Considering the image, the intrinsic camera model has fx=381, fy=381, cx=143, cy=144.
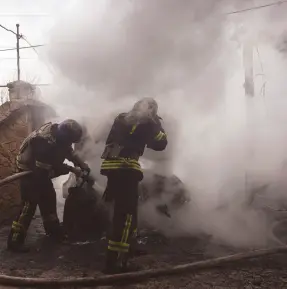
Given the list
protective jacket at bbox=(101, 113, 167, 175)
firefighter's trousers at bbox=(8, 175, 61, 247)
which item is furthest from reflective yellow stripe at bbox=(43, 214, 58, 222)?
protective jacket at bbox=(101, 113, 167, 175)

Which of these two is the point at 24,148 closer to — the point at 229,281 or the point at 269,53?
the point at 229,281

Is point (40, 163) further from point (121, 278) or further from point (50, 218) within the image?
point (121, 278)

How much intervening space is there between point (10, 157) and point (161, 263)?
390 centimetres

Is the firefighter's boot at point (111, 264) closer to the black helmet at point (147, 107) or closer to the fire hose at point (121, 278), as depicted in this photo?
the fire hose at point (121, 278)

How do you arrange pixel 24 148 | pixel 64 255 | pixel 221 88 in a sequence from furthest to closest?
pixel 221 88 → pixel 24 148 → pixel 64 255

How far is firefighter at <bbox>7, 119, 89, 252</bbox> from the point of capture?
479cm

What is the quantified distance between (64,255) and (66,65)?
3.01 m

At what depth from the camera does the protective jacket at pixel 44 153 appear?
4.82 metres

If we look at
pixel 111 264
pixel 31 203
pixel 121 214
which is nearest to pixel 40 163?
pixel 31 203

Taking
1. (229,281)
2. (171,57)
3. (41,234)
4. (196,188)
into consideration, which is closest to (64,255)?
(41,234)

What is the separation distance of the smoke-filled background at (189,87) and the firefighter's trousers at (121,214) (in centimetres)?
153

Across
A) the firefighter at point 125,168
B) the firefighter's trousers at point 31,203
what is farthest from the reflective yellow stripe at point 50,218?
the firefighter at point 125,168

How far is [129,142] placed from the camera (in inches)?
159

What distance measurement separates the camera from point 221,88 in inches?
270
